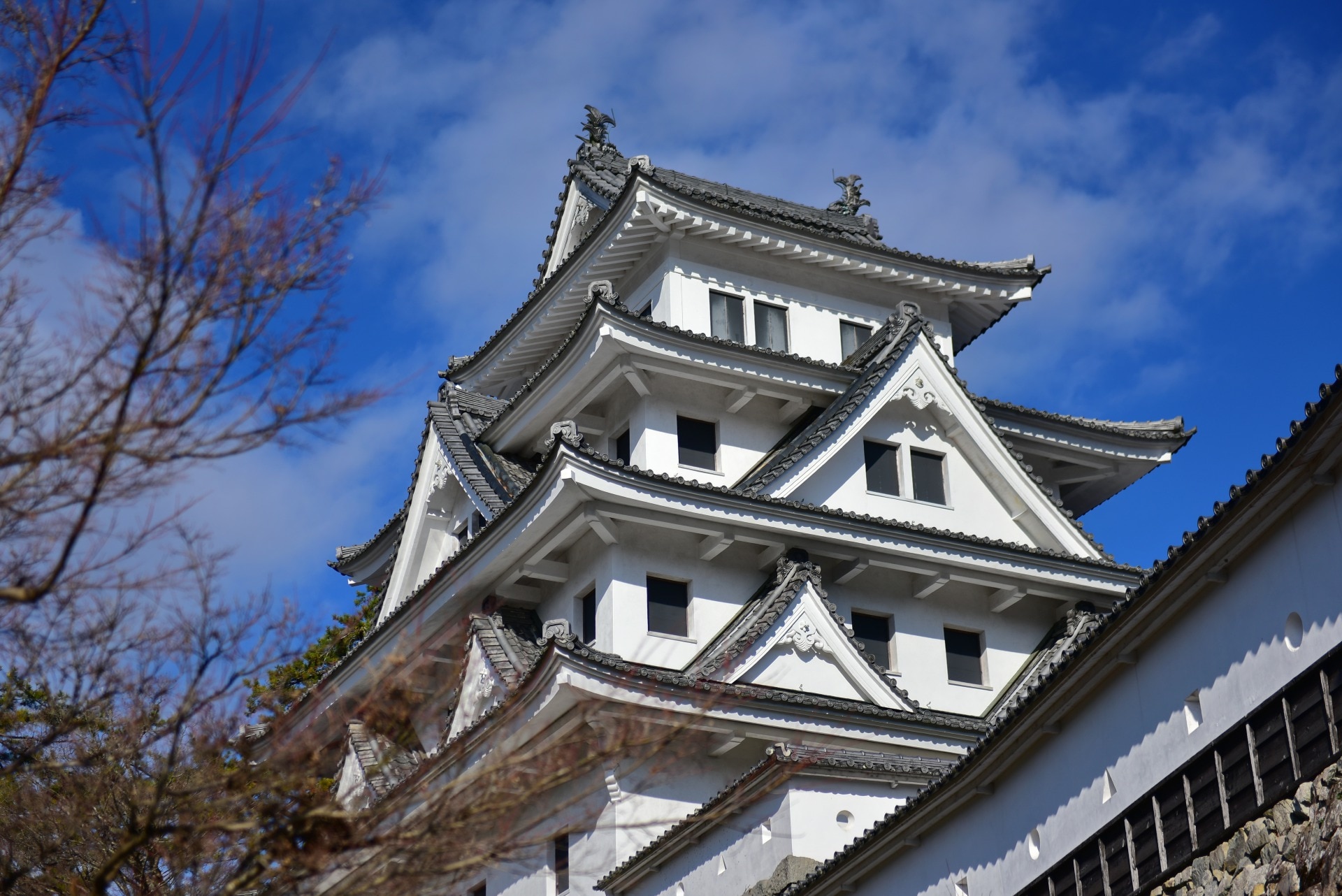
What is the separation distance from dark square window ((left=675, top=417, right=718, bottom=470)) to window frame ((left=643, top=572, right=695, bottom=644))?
2135 mm

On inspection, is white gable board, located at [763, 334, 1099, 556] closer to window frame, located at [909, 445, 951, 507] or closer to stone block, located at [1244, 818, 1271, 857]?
window frame, located at [909, 445, 951, 507]

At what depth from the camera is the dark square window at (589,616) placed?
2258cm

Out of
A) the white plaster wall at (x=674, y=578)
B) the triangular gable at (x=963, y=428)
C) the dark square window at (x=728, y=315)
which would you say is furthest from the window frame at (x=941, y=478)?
the dark square window at (x=728, y=315)

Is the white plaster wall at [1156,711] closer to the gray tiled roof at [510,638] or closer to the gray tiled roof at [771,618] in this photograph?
the gray tiled roof at [771,618]

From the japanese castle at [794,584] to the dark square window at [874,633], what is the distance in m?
0.05

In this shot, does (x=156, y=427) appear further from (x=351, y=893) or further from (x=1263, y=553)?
(x=1263, y=553)

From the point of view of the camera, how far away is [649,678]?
1808 cm

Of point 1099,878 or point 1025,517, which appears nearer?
point 1099,878

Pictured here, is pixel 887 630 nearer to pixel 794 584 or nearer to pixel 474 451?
pixel 794 584

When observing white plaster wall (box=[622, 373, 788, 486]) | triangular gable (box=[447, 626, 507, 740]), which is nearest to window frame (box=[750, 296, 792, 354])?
white plaster wall (box=[622, 373, 788, 486])

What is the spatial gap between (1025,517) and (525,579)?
7.84m

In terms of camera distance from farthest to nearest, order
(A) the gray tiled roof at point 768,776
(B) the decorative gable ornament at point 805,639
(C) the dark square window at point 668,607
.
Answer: (C) the dark square window at point 668,607
(B) the decorative gable ornament at point 805,639
(A) the gray tiled roof at point 768,776

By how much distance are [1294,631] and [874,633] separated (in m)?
12.5

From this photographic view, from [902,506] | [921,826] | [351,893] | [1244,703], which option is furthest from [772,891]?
[902,506]
